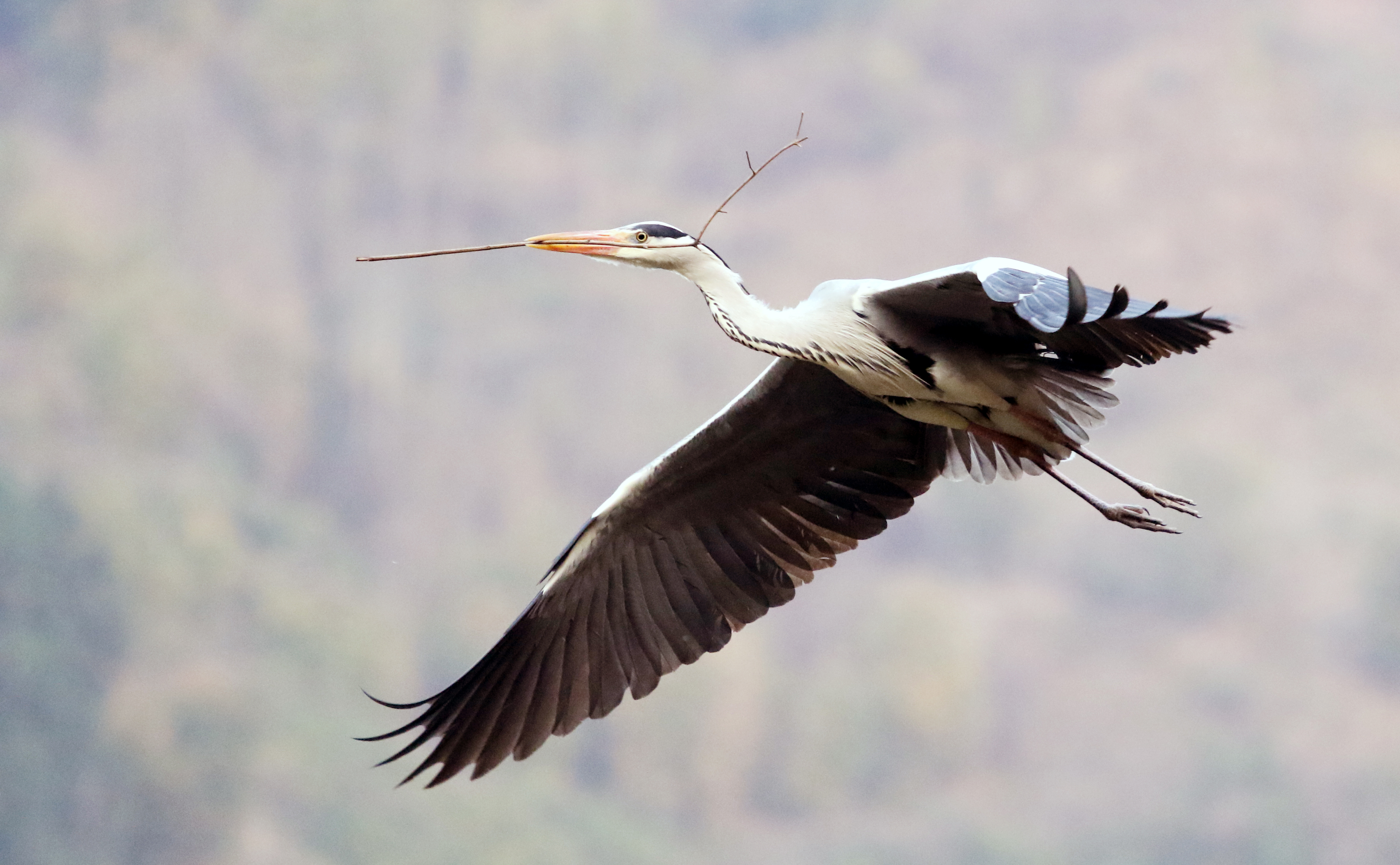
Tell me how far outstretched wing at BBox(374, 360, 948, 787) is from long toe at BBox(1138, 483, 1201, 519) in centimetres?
87

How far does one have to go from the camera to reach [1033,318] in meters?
4.62

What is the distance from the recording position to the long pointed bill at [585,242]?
5.24 meters

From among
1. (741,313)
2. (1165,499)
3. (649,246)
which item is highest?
(649,246)

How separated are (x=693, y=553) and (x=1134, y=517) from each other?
1751mm

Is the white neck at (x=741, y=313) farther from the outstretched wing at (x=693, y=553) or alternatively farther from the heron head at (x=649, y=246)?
the outstretched wing at (x=693, y=553)

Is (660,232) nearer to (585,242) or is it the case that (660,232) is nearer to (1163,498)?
(585,242)

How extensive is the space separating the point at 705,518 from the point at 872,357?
4.35ft

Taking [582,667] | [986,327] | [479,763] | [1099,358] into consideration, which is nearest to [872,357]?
[986,327]

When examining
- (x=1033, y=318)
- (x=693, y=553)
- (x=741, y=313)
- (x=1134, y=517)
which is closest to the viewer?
(x=1033, y=318)

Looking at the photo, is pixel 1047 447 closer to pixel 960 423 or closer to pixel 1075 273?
pixel 960 423

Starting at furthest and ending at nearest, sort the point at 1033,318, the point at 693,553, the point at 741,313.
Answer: the point at 693,553
the point at 741,313
the point at 1033,318

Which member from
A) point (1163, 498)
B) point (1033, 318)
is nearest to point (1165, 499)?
point (1163, 498)

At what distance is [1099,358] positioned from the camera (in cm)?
531

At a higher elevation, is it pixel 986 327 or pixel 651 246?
pixel 651 246
